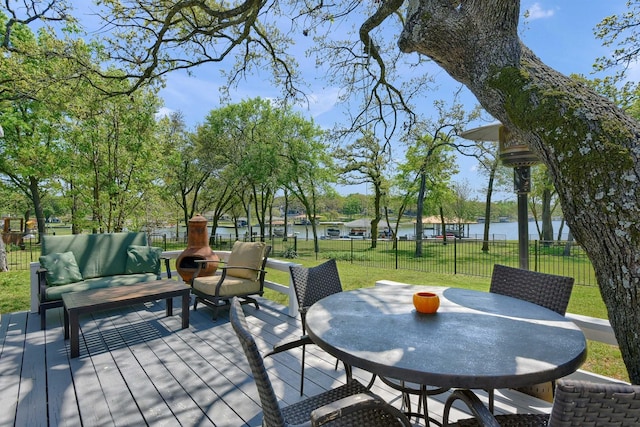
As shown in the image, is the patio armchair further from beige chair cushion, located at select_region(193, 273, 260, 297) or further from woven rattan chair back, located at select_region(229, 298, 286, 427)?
woven rattan chair back, located at select_region(229, 298, 286, 427)

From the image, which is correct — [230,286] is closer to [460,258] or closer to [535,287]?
[535,287]

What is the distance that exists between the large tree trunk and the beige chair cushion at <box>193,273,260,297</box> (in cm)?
364

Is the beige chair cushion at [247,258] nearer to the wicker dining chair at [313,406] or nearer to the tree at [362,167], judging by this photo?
the wicker dining chair at [313,406]

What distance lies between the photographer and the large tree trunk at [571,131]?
1562 mm

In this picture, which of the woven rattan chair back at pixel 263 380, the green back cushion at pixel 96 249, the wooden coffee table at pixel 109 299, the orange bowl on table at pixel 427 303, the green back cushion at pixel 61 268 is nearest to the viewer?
the woven rattan chair back at pixel 263 380

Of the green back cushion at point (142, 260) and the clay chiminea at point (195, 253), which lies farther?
the clay chiminea at point (195, 253)

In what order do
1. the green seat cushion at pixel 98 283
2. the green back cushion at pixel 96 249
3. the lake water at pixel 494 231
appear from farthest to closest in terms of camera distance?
the lake water at pixel 494 231 < the green back cushion at pixel 96 249 < the green seat cushion at pixel 98 283

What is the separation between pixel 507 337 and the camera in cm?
161

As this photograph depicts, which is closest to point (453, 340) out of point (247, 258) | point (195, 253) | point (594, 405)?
point (594, 405)

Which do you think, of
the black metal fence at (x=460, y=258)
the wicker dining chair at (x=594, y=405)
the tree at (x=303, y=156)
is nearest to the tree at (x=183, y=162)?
the tree at (x=303, y=156)

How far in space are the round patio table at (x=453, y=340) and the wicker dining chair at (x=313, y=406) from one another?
163 mm

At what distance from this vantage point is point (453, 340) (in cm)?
158

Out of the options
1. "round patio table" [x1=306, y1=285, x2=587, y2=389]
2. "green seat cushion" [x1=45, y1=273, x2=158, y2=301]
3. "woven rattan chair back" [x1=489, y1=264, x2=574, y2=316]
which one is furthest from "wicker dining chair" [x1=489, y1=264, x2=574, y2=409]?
"green seat cushion" [x1=45, y1=273, x2=158, y2=301]

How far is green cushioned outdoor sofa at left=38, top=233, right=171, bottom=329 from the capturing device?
425cm
